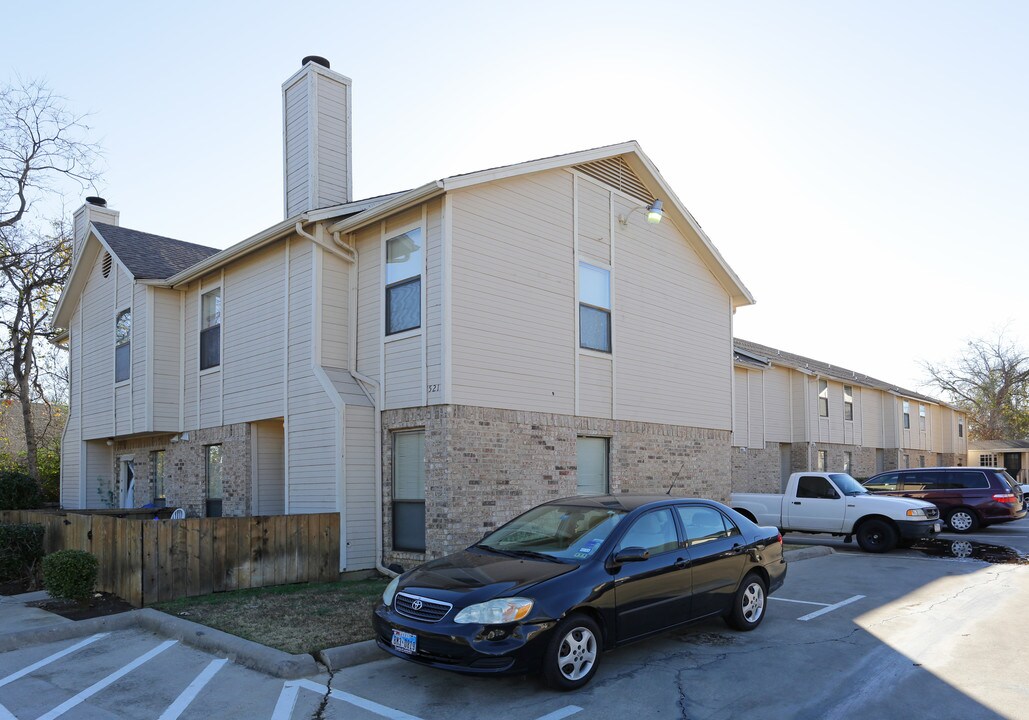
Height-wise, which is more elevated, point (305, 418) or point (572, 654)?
point (305, 418)

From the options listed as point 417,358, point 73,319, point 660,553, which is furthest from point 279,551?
point 73,319

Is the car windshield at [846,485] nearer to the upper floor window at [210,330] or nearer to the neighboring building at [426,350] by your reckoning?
the neighboring building at [426,350]

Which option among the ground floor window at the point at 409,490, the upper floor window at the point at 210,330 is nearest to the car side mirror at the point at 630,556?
the ground floor window at the point at 409,490

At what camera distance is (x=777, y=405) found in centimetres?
2823

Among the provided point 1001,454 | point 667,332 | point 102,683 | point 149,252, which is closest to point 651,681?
point 102,683

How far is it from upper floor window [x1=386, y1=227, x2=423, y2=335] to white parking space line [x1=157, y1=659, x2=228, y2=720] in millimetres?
5652

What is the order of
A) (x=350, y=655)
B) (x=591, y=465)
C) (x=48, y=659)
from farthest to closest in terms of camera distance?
(x=591, y=465)
(x=48, y=659)
(x=350, y=655)

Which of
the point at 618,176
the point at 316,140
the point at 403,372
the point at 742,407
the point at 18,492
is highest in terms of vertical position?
the point at 316,140

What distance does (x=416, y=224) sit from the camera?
38.5 ft

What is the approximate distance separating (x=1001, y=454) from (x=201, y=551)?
5187 cm

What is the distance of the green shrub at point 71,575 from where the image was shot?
371 inches

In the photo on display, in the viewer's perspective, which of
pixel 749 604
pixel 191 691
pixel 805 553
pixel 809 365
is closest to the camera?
pixel 191 691

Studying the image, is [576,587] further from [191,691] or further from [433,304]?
[433,304]

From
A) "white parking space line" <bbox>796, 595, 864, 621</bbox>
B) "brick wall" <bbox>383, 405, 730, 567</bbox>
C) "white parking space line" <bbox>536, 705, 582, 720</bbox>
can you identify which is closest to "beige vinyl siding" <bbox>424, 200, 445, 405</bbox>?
"brick wall" <bbox>383, 405, 730, 567</bbox>
